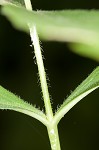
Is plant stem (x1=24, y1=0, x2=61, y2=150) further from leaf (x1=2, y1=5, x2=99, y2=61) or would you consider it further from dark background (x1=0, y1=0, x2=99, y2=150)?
dark background (x1=0, y1=0, x2=99, y2=150)

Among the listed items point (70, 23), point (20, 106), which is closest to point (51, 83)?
point (20, 106)

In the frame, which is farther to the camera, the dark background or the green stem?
the dark background

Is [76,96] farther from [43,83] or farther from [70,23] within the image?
[70,23]

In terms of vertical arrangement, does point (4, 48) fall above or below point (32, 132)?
above

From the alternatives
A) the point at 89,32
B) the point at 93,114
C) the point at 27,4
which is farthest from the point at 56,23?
the point at 93,114

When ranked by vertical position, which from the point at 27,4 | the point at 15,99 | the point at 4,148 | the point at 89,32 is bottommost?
the point at 89,32

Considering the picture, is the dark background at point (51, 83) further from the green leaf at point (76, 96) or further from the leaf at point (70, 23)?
the leaf at point (70, 23)

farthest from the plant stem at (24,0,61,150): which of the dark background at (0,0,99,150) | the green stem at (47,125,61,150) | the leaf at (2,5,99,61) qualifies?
the dark background at (0,0,99,150)

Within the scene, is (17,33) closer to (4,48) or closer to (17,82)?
(4,48)
